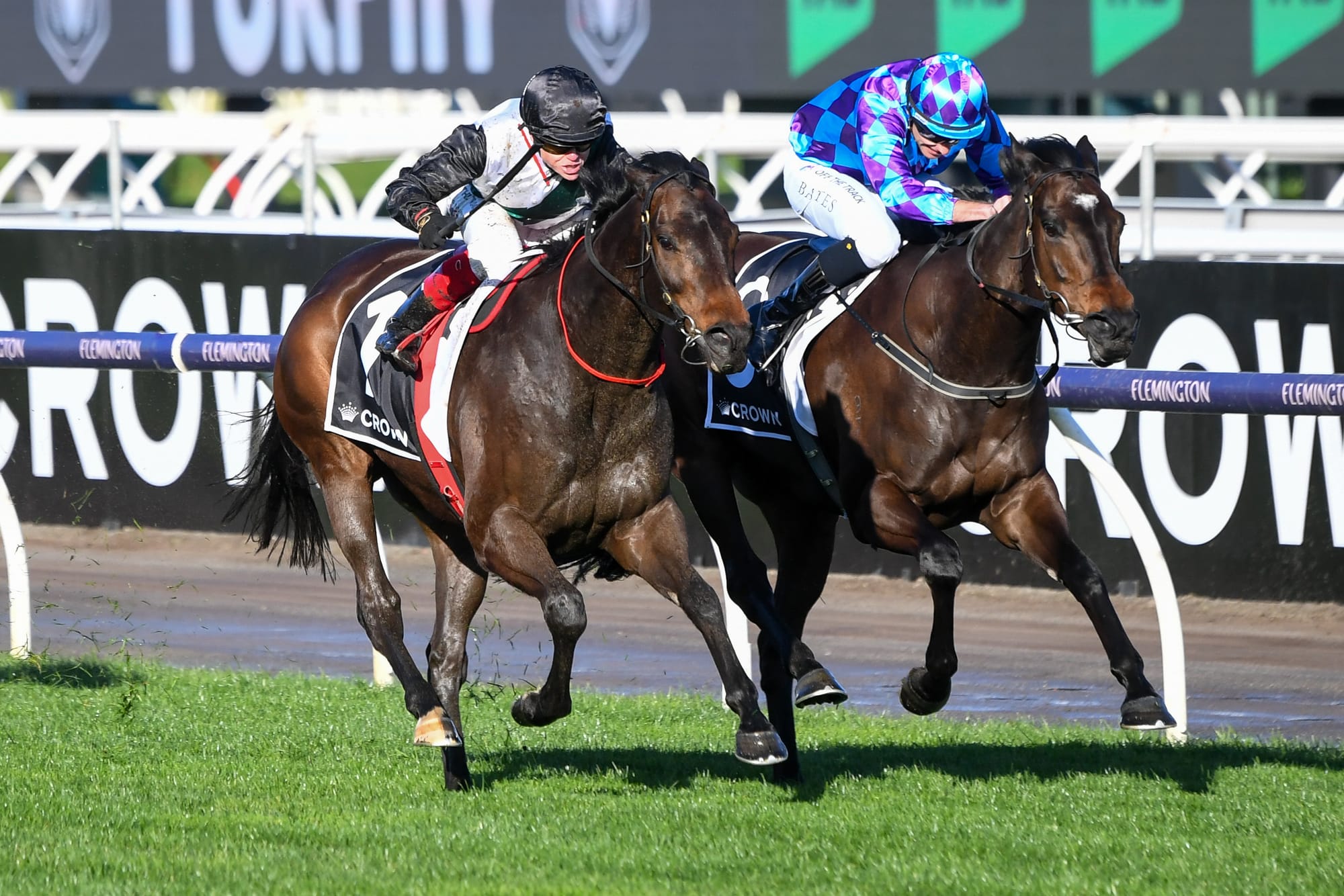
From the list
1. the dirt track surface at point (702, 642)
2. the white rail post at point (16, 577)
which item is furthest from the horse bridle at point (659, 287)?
the white rail post at point (16, 577)

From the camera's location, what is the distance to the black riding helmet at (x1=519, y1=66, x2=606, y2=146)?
5082 millimetres

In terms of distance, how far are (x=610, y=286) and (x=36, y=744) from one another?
94.2 inches

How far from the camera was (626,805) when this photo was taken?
504 cm

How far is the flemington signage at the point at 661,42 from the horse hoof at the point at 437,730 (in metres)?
7.45

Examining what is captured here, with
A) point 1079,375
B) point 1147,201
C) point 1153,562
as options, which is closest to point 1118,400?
point 1079,375

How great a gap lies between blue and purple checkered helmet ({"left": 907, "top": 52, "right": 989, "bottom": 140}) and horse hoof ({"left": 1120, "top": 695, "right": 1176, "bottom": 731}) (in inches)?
72.1

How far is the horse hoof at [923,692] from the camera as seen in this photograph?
5.29 m

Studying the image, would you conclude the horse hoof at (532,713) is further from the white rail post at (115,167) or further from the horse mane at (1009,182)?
the white rail post at (115,167)

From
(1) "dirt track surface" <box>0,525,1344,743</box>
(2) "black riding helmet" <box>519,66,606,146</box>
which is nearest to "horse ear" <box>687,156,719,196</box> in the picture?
(2) "black riding helmet" <box>519,66,606,146</box>

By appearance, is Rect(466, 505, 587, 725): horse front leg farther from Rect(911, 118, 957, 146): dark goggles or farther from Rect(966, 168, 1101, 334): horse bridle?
Rect(911, 118, 957, 146): dark goggles

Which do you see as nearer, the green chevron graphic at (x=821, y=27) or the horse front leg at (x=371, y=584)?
the horse front leg at (x=371, y=584)

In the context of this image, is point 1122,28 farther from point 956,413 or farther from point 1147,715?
point 1147,715

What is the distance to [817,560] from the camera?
6.13 meters

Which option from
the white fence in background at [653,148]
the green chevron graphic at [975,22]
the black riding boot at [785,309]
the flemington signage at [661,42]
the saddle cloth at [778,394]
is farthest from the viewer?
the green chevron graphic at [975,22]
